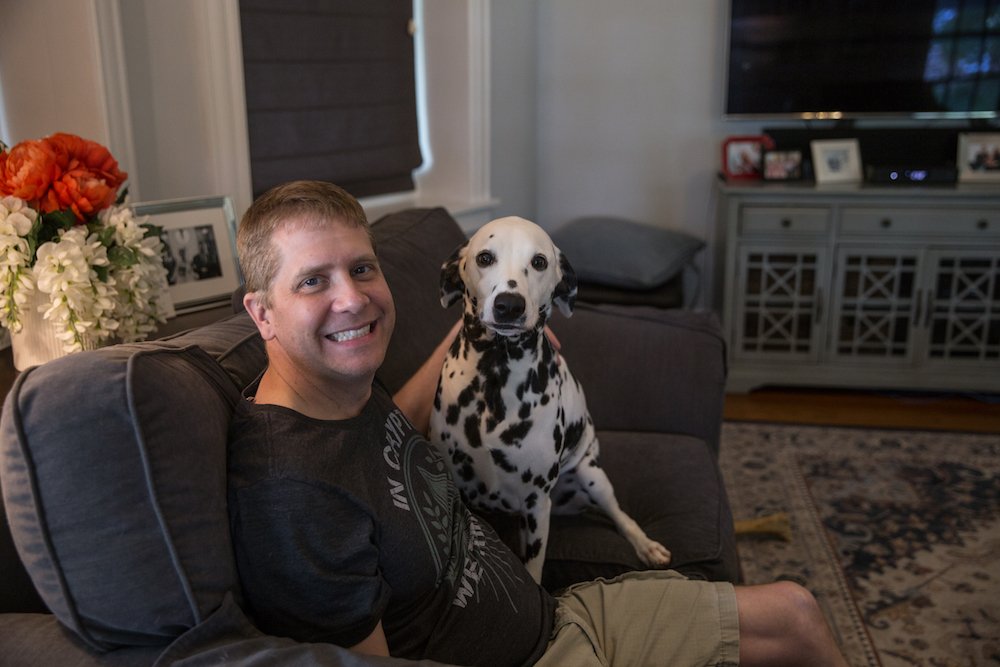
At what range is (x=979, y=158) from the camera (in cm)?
386

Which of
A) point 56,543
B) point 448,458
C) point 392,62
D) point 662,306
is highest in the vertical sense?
point 392,62

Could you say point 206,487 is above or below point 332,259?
below

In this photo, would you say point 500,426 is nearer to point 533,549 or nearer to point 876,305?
point 533,549

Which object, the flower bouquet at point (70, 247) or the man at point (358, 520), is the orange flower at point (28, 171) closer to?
the flower bouquet at point (70, 247)

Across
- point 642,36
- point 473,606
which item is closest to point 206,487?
point 473,606

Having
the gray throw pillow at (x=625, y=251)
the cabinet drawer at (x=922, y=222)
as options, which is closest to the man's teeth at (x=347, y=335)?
the gray throw pillow at (x=625, y=251)

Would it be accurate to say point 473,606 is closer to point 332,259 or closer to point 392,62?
point 332,259

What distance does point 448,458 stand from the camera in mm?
1619

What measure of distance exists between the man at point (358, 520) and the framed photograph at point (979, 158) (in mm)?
3014

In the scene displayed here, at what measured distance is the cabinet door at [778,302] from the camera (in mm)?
3873

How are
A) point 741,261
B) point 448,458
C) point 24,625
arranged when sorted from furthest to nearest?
point 741,261, point 448,458, point 24,625

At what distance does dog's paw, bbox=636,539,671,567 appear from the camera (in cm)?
175

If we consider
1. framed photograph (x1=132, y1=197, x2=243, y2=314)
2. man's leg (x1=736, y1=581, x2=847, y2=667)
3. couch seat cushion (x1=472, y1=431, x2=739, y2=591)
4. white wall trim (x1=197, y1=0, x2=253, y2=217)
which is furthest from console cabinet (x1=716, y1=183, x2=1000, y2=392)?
man's leg (x1=736, y1=581, x2=847, y2=667)

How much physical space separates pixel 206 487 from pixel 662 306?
3.09 metres
